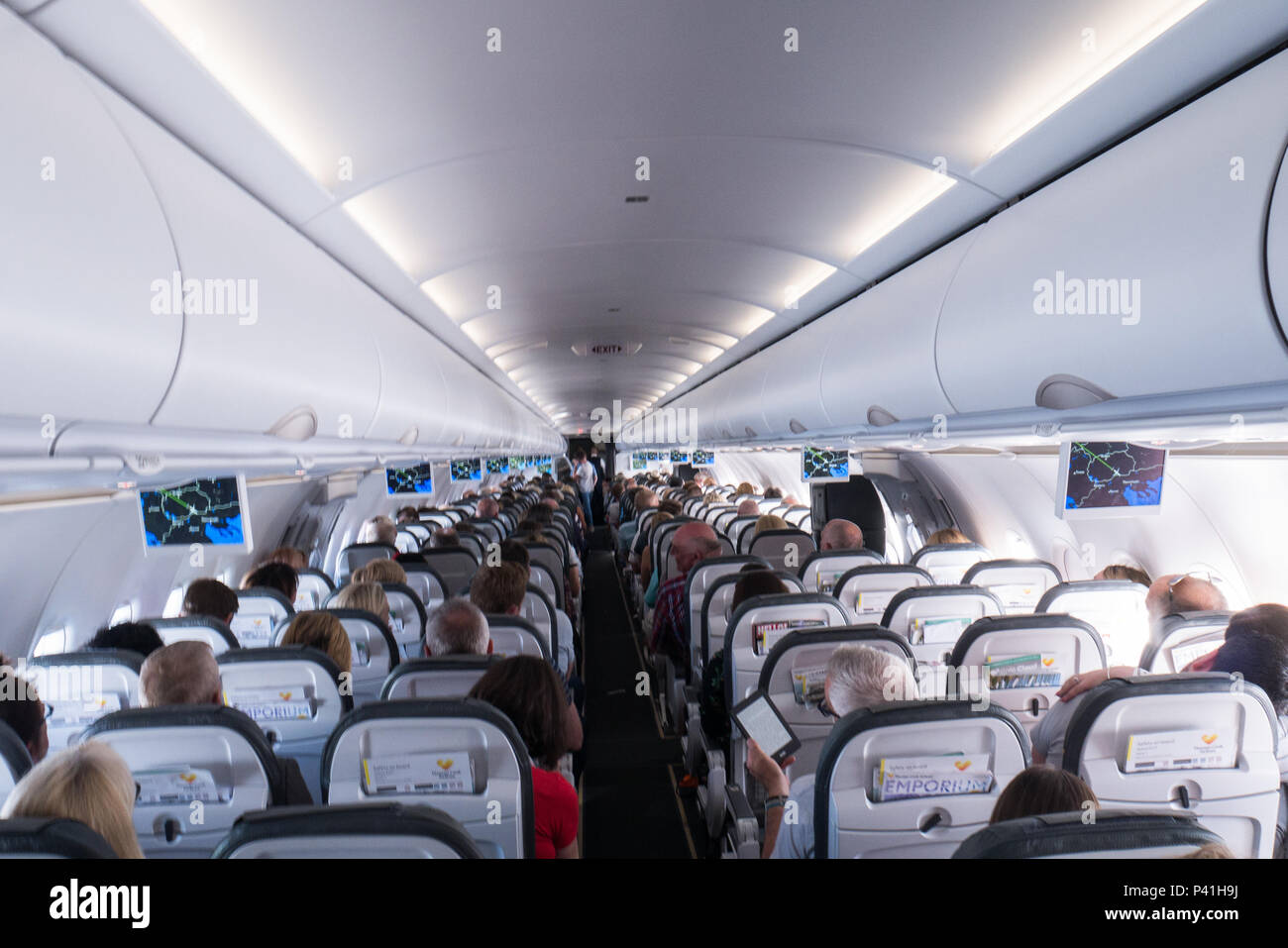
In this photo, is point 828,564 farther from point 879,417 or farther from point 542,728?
point 542,728

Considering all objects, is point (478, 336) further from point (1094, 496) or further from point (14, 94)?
point (14, 94)

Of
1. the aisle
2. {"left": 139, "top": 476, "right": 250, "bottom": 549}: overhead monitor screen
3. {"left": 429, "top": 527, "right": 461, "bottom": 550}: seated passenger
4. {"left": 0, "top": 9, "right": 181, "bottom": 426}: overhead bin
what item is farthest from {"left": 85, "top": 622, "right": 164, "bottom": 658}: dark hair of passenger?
{"left": 429, "top": 527, "right": 461, "bottom": 550}: seated passenger

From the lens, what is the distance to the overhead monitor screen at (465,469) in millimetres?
19234

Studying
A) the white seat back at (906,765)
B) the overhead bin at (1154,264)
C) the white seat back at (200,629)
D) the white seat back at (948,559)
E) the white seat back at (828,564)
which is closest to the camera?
the overhead bin at (1154,264)

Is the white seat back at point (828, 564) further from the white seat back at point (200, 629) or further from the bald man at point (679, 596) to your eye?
the white seat back at point (200, 629)

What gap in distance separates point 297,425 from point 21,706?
1828 millimetres

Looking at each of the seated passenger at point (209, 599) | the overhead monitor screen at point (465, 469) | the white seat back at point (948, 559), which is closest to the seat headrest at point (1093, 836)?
the seated passenger at point (209, 599)

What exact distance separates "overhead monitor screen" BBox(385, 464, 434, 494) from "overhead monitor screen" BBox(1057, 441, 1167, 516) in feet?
38.9

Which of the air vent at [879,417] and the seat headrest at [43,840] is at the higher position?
the air vent at [879,417]

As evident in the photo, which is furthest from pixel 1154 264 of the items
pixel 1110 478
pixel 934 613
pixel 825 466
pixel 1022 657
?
pixel 825 466

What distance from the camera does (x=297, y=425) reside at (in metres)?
3.94

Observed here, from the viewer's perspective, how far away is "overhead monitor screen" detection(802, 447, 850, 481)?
40.4ft

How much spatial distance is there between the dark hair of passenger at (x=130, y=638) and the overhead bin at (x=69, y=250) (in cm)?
311
